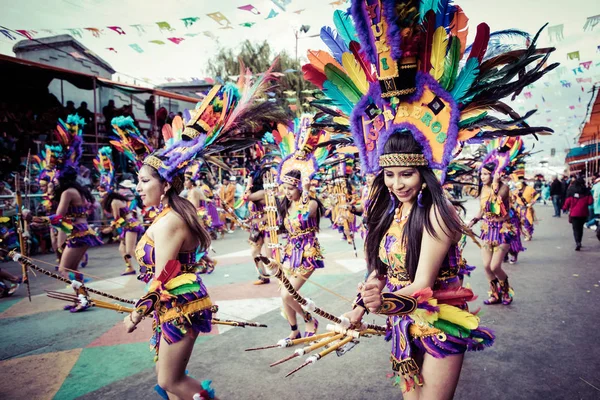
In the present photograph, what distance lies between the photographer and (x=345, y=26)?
2379mm

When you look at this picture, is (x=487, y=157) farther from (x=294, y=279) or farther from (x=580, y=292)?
(x=294, y=279)

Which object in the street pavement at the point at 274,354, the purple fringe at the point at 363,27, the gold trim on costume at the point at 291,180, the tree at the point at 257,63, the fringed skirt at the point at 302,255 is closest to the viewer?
the purple fringe at the point at 363,27

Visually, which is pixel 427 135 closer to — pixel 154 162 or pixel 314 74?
pixel 314 74

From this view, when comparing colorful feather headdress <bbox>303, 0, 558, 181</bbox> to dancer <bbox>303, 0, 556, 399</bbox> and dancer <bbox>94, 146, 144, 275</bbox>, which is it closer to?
dancer <bbox>303, 0, 556, 399</bbox>

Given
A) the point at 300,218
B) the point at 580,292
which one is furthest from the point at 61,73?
the point at 580,292

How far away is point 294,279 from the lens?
14.6ft

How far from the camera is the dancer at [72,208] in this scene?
582cm

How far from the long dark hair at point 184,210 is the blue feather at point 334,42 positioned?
57.2 inches

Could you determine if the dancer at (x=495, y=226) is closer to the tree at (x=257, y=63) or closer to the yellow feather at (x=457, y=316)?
the yellow feather at (x=457, y=316)

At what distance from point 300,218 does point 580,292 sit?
4752 millimetres

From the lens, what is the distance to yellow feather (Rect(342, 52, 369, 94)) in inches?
93.4

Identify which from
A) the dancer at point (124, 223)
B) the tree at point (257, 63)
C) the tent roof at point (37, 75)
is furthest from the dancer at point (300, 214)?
the tree at point (257, 63)

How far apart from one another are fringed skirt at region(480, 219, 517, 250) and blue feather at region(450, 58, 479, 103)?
433 centimetres

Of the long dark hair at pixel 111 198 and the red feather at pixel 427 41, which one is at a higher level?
the red feather at pixel 427 41
